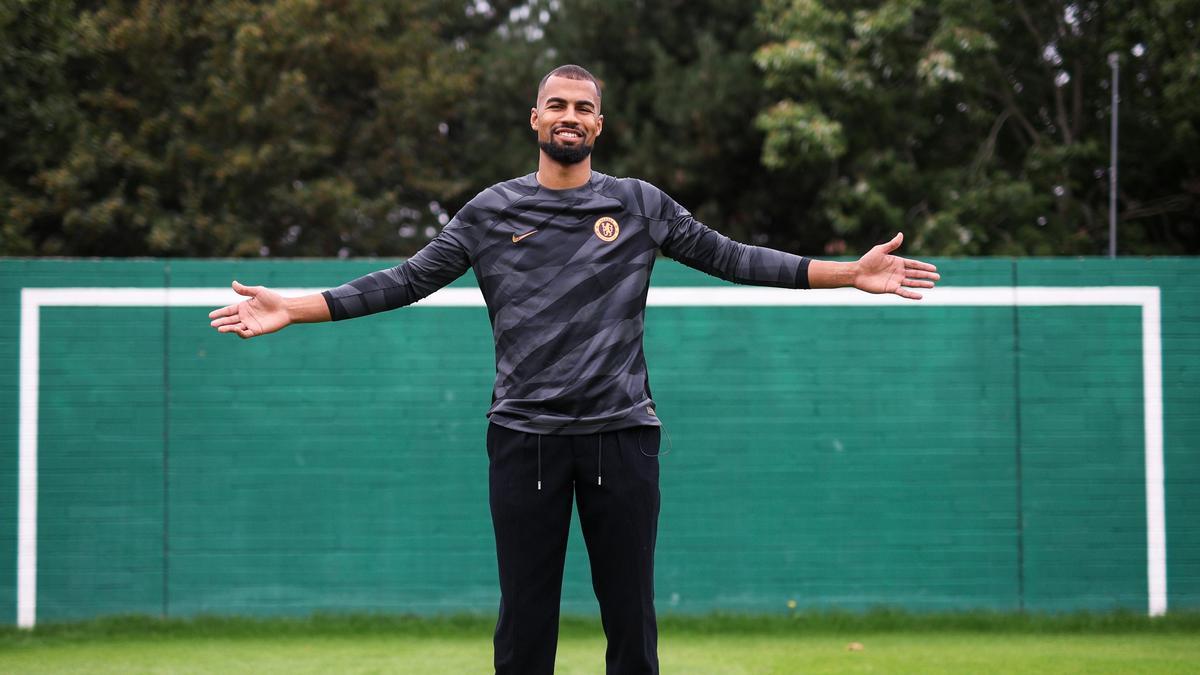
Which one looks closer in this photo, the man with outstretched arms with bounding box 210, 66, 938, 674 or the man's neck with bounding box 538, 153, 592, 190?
the man with outstretched arms with bounding box 210, 66, 938, 674

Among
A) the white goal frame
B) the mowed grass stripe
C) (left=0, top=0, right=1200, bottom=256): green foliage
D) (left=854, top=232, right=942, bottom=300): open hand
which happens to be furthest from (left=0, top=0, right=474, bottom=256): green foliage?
(left=854, top=232, right=942, bottom=300): open hand

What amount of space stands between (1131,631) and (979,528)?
3.01 ft

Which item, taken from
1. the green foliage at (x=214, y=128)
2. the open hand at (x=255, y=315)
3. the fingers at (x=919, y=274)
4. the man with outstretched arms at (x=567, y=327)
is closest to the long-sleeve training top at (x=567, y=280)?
the man with outstretched arms at (x=567, y=327)

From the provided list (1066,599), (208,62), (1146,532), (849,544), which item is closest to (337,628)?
(849,544)

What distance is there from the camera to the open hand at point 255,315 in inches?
117

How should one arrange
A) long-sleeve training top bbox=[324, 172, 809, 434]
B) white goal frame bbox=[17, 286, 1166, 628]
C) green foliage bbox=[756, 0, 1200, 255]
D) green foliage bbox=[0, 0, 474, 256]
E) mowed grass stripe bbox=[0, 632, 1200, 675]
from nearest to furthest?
long-sleeve training top bbox=[324, 172, 809, 434]
mowed grass stripe bbox=[0, 632, 1200, 675]
white goal frame bbox=[17, 286, 1166, 628]
green foliage bbox=[756, 0, 1200, 255]
green foliage bbox=[0, 0, 474, 256]

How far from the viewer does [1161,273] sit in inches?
255

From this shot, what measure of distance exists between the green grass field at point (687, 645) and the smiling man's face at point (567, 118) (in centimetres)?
311

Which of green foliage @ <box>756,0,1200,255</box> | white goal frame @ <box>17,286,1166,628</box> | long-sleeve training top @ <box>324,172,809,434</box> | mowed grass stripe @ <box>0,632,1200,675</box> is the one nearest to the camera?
long-sleeve training top @ <box>324,172,809,434</box>

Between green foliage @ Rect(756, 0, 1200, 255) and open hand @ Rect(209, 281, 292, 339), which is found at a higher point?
green foliage @ Rect(756, 0, 1200, 255)

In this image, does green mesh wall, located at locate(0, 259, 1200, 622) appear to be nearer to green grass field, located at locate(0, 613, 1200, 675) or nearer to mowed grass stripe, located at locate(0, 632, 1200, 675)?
green grass field, located at locate(0, 613, 1200, 675)

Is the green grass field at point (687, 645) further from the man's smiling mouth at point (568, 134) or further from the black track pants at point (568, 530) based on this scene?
the man's smiling mouth at point (568, 134)

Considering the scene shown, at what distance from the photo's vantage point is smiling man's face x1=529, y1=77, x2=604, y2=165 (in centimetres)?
296

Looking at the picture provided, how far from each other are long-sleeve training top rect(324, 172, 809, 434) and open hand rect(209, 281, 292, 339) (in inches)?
4.8
